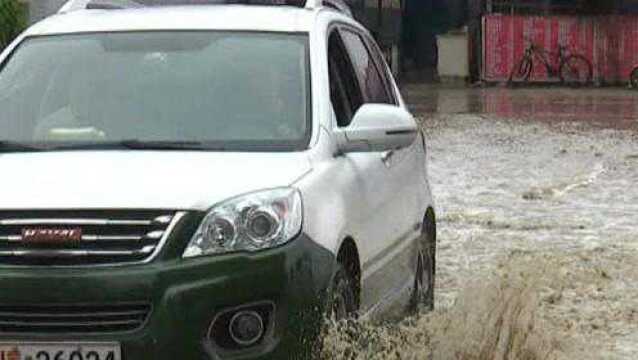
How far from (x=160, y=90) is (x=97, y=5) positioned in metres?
1.02

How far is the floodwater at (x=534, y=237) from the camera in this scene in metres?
5.40

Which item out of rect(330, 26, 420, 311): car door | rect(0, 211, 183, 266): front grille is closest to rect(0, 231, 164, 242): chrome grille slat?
rect(0, 211, 183, 266): front grille

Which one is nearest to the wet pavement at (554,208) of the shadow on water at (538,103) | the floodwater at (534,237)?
the floodwater at (534,237)

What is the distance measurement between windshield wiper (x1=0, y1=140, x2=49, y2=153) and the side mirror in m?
1.23

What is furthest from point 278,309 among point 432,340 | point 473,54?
point 473,54

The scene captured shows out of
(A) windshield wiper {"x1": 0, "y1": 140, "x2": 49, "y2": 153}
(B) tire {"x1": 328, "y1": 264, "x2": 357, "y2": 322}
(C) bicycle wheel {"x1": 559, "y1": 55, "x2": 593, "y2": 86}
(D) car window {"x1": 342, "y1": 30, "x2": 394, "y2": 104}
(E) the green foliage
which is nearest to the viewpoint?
(B) tire {"x1": 328, "y1": 264, "x2": 357, "y2": 322}

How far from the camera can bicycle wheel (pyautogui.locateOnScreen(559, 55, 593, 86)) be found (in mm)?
32906

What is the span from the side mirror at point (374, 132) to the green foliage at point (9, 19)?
15332mm

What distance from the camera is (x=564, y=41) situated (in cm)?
3316

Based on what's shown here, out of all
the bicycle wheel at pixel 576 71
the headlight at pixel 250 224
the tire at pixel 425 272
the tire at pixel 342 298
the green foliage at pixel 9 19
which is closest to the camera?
the headlight at pixel 250 224

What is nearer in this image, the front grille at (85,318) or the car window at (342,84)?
the front grille at (85,318)

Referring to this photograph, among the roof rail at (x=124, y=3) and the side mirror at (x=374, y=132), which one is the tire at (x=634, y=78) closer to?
the roof rail at (x=124, y=3)

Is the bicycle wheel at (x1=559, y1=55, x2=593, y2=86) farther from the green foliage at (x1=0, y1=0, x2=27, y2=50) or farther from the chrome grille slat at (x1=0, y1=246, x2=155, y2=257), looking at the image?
the chrome grille slat at (x1=0, y1=246, x2=155, y2=257)

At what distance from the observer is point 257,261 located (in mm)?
4152
